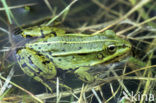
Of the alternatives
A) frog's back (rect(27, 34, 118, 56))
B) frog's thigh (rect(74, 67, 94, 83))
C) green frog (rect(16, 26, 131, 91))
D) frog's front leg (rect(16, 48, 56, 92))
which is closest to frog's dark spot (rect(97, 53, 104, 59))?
green frog (rect(16, 26, 131, 91))

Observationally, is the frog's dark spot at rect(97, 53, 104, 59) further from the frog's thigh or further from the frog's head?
the frog's thigh

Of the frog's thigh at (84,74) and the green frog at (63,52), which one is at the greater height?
the green frog at (63,52)

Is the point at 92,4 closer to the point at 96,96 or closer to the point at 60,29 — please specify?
the point at 60,29

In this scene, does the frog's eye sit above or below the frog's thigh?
above

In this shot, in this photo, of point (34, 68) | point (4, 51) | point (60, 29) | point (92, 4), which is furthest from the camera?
point (92, 4)

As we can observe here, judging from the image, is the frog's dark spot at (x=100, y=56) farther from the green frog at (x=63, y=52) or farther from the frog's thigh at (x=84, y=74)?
the frog's thigh at (x=84, y=74)

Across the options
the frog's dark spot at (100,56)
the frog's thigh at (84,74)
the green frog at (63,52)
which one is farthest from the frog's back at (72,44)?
the frog's thigh at (84,74)

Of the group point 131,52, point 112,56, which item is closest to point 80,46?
point 112,56
